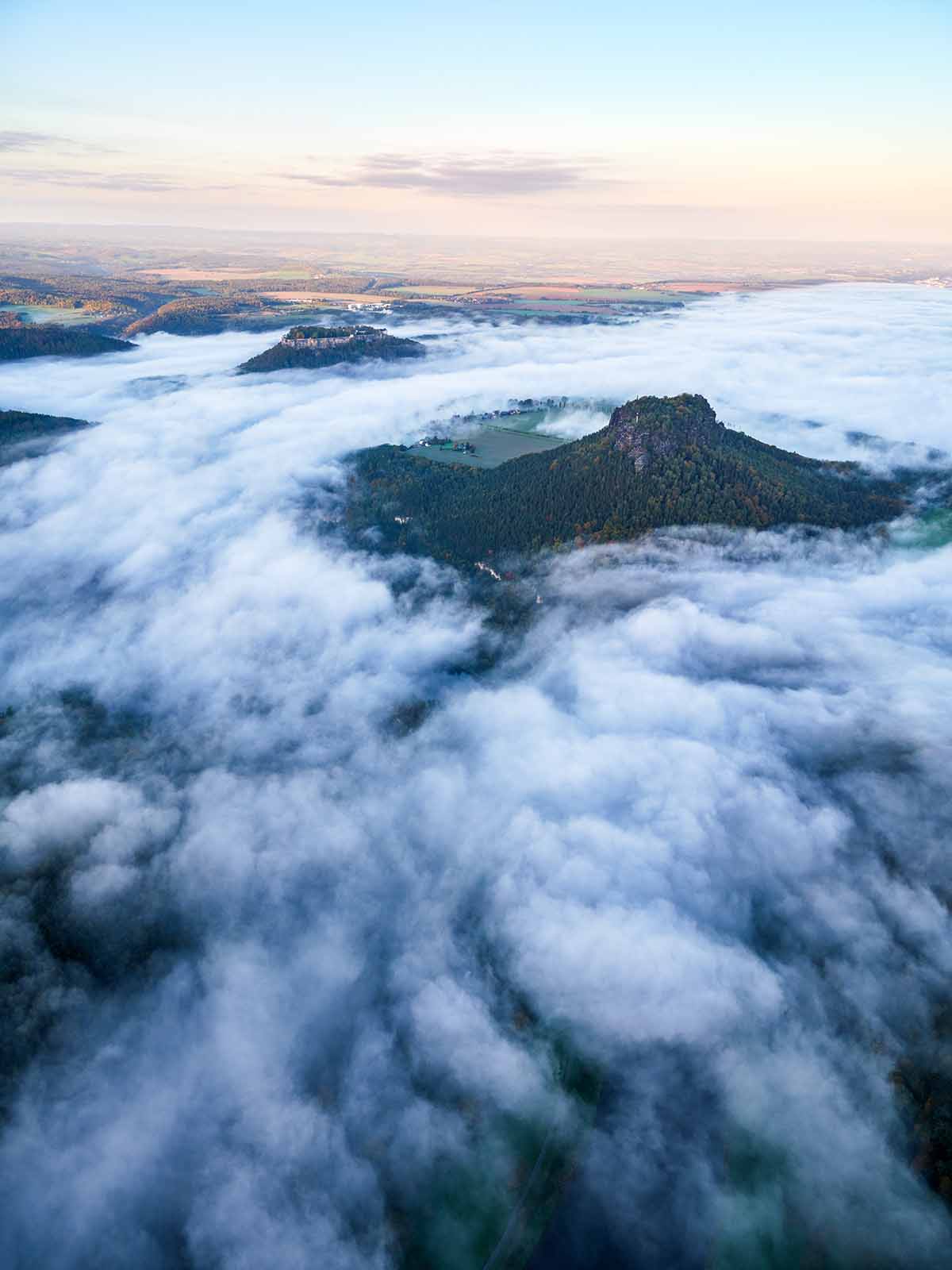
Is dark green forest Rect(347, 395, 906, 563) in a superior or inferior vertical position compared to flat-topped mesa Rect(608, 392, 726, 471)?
inferior

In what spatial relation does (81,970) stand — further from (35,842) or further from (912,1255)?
(912,1255)

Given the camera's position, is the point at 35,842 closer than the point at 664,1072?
No

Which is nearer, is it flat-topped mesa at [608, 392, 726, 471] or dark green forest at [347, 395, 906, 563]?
dark green forest at [347, 395, 906, 563]

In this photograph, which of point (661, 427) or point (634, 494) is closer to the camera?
point (634, 494)

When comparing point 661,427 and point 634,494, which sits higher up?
point 661,427

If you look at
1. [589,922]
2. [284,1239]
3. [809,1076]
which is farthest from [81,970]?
[809,1076]
